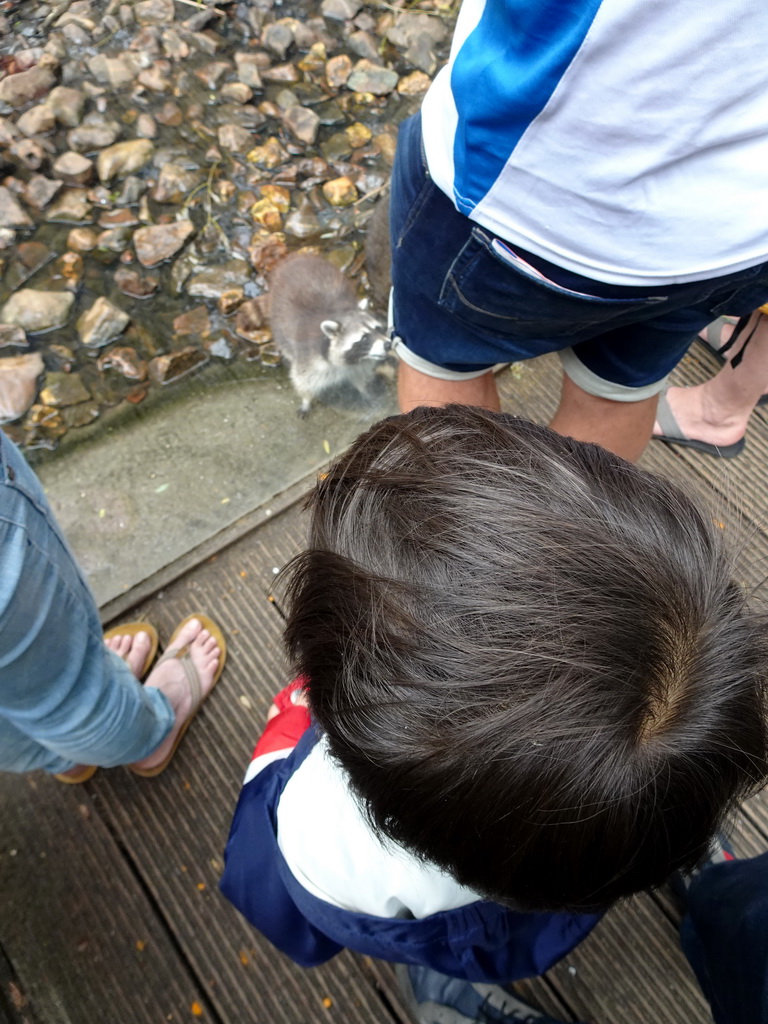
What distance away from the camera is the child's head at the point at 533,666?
64cm

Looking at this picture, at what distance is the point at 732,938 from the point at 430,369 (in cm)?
121

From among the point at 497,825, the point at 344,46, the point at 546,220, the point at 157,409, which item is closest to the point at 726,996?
the point at 497,825

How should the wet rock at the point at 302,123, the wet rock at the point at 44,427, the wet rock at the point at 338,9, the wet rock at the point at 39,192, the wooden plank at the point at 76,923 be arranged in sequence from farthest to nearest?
1. the wet rock at the point at 338,9
2. the wet rock at the point at 302,123
3. the wet rock at the point at 39,192
4. the wet rock at the point at 44,427
5. the wooden plank at the point at 76,923

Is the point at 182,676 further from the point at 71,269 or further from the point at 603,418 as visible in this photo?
the point at 71,269

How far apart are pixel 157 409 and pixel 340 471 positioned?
1686 millimetres

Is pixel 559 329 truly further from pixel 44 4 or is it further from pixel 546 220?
pixel 44 4

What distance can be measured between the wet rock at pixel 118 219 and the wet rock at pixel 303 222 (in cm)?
61

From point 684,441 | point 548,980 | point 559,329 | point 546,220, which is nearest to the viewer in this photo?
point 546,220

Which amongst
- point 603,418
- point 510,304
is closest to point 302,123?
point 603,418

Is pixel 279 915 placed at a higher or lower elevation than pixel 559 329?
lower

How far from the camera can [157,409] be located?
233 cm

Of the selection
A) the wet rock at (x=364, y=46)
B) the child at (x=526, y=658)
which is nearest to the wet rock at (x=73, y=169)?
the wet rock at (x=364, y=46)

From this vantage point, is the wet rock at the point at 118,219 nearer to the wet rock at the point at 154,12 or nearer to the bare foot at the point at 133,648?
the wet rock at the point at 154,12

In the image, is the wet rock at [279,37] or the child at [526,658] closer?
the child at [526,658]
